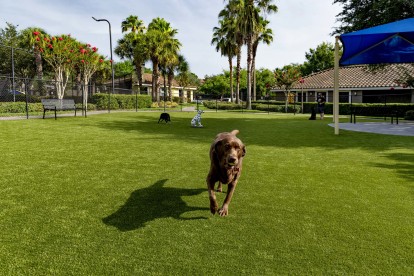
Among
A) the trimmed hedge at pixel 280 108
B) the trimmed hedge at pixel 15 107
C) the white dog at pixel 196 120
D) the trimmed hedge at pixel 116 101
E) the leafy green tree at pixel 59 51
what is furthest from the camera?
the trimmed hedge at pixel 280 108

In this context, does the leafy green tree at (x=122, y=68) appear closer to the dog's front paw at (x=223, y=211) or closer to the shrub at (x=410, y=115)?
the shrub at (x=410, y=115)

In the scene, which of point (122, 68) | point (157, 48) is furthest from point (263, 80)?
point (157, 48)

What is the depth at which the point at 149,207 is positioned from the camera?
400 cm

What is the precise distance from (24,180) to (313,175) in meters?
5.26

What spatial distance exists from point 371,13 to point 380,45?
360 cm

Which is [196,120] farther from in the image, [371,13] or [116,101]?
[116,101]

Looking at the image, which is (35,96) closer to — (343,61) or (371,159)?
(343,61)

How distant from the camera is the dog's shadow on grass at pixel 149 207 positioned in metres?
3.53

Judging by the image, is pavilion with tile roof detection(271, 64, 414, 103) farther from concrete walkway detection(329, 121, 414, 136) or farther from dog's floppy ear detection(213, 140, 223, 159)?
dog's floppy ear detection(213, 140, 223, 159)

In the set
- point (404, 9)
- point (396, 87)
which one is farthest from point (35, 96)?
point (396, 87)

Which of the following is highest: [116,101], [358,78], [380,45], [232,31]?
[232,31]

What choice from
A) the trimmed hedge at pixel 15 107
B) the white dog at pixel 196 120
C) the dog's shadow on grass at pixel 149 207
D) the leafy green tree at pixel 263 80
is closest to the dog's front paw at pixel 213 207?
the dog's shadow on grass at pixel 149 207

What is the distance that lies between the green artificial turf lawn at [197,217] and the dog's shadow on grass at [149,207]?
1cm

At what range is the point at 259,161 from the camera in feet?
23.4
